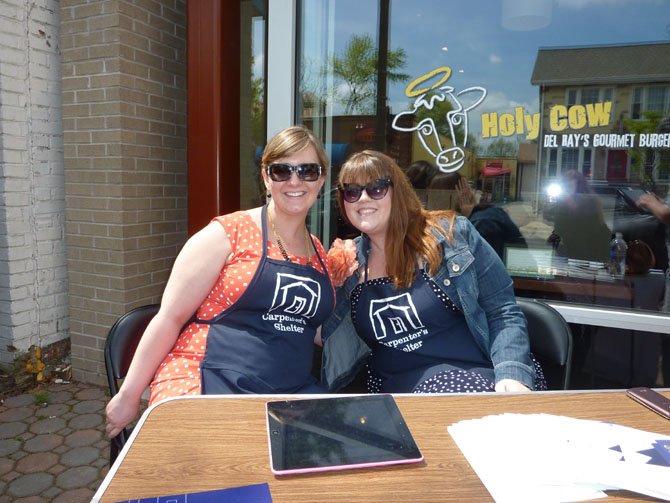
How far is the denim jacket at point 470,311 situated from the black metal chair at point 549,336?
0.33 ft

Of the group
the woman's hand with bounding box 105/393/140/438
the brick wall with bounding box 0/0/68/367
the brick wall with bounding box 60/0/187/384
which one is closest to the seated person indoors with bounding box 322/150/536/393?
the woman's hand with bounding box 105/393/140/438

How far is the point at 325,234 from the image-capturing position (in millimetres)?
3508

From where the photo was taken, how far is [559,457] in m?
0.98

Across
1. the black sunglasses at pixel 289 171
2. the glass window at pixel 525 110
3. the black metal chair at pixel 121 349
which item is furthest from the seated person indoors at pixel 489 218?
the black metal chair at pixel 121 349

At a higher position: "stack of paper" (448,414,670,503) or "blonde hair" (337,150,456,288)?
"blonde hair" (337,150,456,288)

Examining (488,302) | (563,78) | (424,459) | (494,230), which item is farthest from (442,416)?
(563,78)

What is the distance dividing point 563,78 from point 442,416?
271 centimetres

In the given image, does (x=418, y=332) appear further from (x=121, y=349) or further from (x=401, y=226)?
(x=121, y=349)

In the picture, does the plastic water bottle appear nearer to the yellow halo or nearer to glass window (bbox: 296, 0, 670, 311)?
glass window (bbox: 296, 0, 670, 311)

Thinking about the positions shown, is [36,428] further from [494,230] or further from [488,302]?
[494,230]

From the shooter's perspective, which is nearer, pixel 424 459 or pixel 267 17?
pixel 424 459

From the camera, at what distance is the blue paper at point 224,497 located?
0.85 meters

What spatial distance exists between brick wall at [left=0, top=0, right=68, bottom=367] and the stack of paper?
3433 mm

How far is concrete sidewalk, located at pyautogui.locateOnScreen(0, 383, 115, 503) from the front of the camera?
2.39 meters
